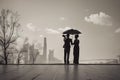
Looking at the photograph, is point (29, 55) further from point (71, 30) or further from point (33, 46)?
point (71, 30)

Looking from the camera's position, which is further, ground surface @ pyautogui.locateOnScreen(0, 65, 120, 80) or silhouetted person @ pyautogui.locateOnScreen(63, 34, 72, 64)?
silhouetted person @ pyautogui.locateOnScreen(63, 34, 72, 64)

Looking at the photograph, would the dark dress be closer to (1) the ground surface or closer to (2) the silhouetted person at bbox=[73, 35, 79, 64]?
(2) the silhouetted person at bbox=[73, 35, 79, 64]

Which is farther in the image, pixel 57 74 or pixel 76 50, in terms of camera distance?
pixel 76 50

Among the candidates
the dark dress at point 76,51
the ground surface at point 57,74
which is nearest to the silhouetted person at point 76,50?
the dark dress at point 76,51

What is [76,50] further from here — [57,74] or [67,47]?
[57,74]

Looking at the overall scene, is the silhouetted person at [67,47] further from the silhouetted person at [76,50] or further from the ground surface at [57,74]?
the ground surface at [57,74]

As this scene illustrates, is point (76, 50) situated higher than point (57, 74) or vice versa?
point (76, 50)

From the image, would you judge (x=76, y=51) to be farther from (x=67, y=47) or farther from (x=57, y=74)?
(x=57, y=74)

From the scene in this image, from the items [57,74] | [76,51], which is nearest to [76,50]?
[76,51]

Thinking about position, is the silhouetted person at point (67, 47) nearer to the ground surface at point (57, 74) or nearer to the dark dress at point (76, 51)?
the dark dress at point (76, 51)

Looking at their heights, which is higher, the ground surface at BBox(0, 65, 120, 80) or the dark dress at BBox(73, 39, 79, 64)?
the dark dress at BBox(73, 39, 79, 64)

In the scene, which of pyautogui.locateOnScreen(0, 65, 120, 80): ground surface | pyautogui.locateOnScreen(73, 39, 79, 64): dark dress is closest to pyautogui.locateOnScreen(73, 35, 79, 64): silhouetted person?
pyautogui.locateOnScreen(73, 39, 79, 64): dark dress

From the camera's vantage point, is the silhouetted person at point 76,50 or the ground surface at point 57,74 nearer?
the ground surface at point 57,74

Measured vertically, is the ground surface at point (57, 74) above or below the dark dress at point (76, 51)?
below
